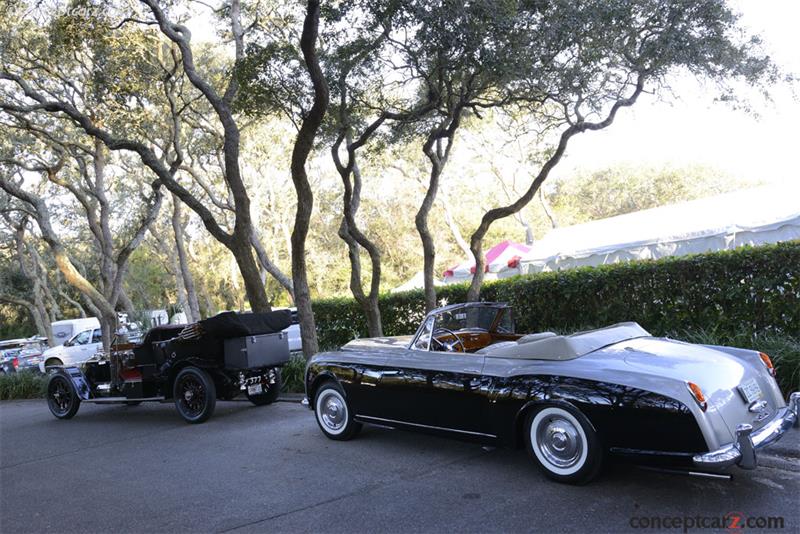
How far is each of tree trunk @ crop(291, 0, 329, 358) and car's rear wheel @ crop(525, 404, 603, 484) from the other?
630 cm

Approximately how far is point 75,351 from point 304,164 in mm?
16323

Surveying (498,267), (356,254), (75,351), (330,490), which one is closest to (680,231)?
(498,267)

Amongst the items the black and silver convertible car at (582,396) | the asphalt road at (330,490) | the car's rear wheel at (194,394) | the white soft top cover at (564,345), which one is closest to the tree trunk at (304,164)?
the car's rear wheel at (194,394)

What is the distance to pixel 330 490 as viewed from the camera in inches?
208

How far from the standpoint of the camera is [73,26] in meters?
12.2

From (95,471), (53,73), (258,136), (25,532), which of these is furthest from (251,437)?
(258,136)

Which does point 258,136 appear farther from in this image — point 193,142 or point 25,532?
point 25,532

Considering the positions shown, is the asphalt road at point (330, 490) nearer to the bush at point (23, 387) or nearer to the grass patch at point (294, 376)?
the grass patch at point (294, 376)

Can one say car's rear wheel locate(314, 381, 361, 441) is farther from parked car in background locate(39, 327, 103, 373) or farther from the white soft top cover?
parked car in background locate(39, 327, 103, 373)

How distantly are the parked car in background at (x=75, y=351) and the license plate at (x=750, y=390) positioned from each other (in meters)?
21.9

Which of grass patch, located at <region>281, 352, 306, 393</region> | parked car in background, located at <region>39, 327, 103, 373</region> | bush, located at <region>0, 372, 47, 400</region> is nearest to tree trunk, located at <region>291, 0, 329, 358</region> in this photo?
grass patch, located at <region>281, 352, 306, 393</region>

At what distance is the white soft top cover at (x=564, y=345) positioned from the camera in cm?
507

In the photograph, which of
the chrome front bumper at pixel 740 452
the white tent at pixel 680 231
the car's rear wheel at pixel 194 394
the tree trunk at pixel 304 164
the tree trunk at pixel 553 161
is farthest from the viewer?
the white tent at pixel 680 231

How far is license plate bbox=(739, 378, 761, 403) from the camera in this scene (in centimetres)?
451
